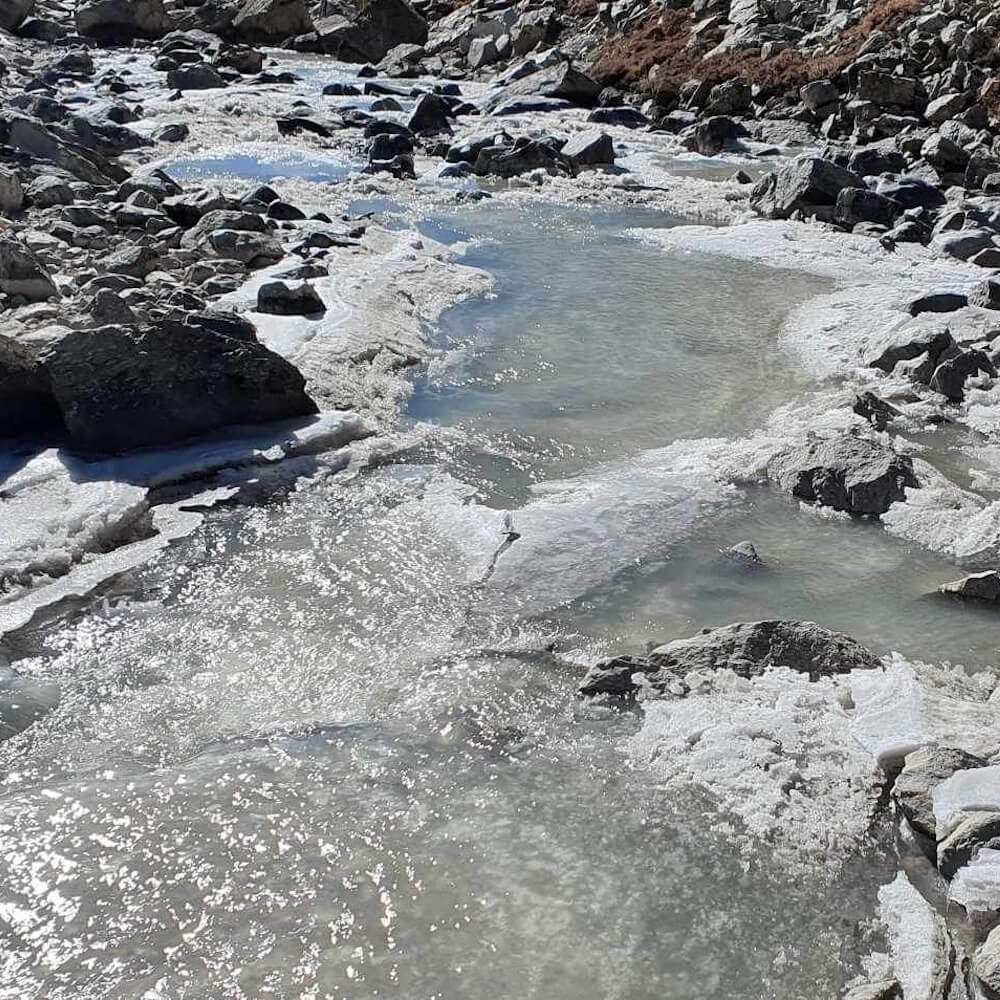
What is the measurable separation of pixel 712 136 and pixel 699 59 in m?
8.30

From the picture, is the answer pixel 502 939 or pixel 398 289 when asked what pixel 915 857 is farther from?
pixel 398 289

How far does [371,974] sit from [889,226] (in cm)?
1653

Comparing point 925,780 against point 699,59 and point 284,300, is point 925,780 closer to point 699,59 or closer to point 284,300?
point 284,300

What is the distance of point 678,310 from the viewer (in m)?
13.1

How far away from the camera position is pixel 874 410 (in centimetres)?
947

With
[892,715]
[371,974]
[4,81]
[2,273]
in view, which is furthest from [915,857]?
[4,81]

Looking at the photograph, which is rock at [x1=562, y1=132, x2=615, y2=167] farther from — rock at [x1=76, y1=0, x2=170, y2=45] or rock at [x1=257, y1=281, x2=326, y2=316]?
rock at [x1=76, y1=0, x2=170, y2=45]

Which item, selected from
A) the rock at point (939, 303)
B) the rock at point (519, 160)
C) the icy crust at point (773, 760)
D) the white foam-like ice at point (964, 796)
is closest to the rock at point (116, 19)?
the rock at point (519, 160)

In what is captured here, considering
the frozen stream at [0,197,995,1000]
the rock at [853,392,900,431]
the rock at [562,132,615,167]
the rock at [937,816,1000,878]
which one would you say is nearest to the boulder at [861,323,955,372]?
the rock at [853,392,900,431]

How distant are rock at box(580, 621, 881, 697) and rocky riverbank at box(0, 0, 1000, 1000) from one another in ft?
0.05

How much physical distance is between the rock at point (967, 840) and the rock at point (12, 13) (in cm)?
4838

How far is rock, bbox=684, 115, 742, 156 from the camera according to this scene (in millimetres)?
25047

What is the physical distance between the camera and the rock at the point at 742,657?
5.60 metres

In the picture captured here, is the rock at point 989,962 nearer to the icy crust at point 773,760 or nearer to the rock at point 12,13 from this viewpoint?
the icy crust at point 773,760
